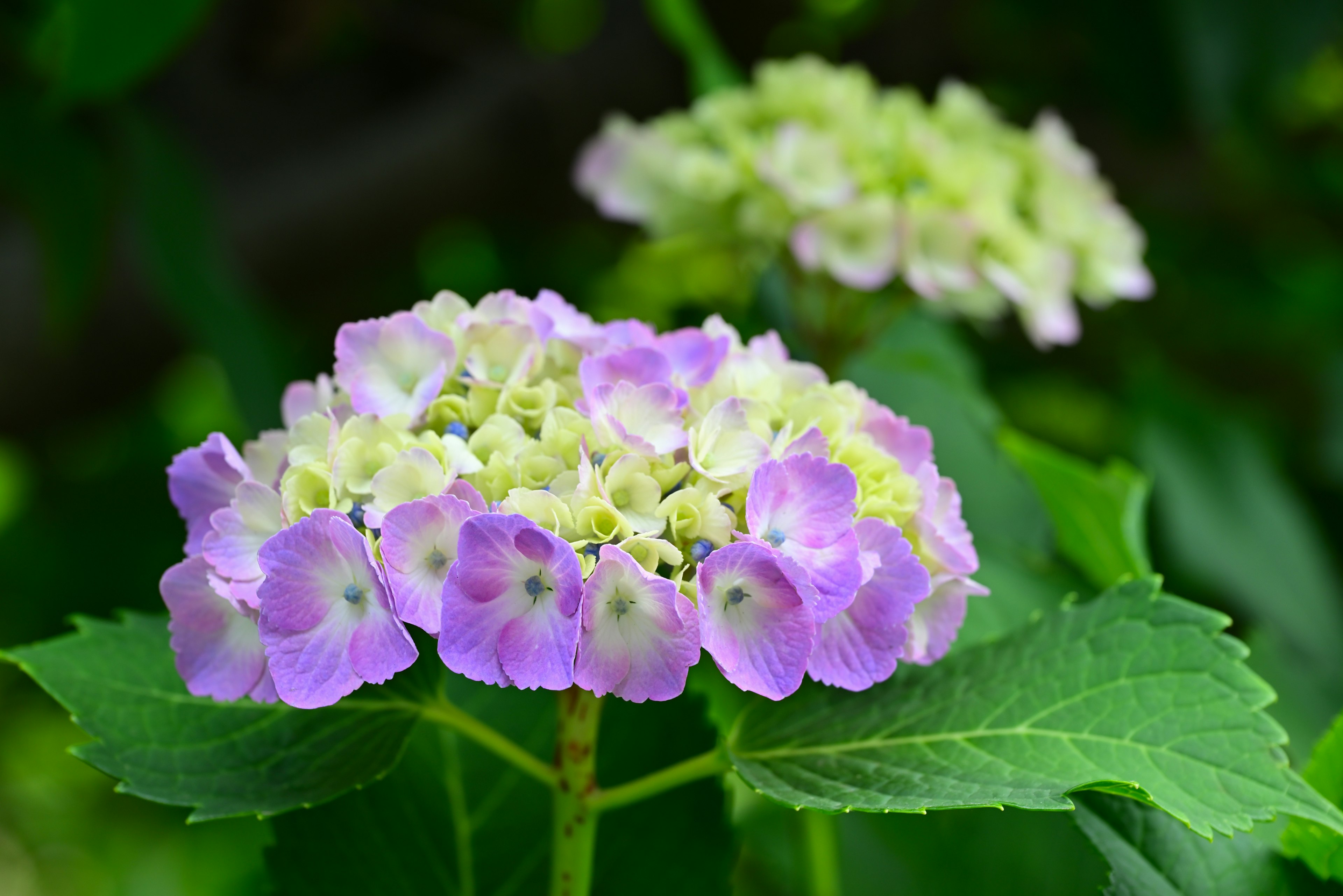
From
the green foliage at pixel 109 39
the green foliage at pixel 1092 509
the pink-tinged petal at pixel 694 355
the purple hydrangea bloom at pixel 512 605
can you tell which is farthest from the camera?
the green foliage at pixel 109 39

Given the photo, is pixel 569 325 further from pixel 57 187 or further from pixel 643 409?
pixel 57 187

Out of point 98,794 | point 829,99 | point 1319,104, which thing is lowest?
point 98,794

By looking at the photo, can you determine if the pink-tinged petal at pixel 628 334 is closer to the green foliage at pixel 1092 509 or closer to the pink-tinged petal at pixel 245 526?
the pink-tinged petal at pixel 245 526

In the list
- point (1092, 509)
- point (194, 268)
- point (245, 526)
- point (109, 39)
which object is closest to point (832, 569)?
point (245, 526)

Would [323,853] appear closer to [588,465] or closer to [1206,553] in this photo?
→ [588,465]

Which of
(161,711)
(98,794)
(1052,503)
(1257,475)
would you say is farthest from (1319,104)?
(98,794)

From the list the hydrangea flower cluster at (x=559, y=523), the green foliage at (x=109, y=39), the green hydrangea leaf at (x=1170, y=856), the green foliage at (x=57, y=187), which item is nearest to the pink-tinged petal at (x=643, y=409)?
the hydrangea flower cluster at (x=559, y=523)
